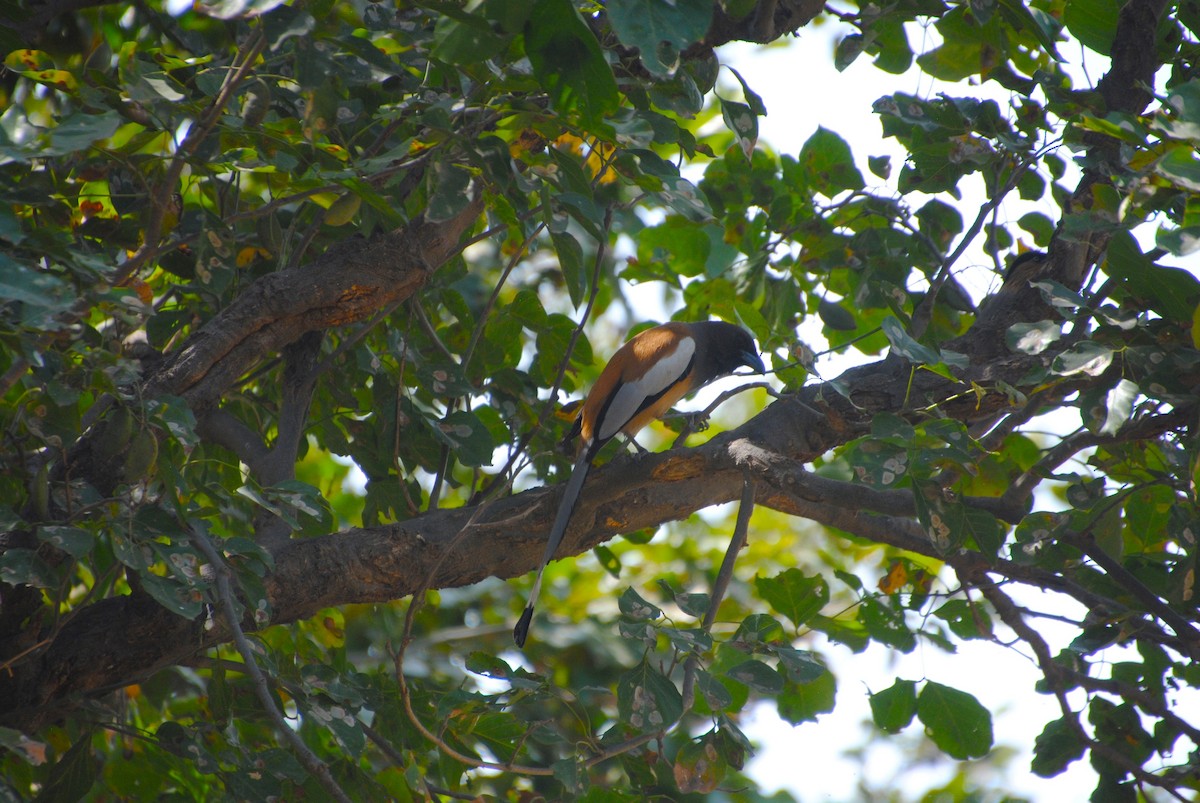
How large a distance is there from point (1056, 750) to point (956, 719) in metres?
0.29

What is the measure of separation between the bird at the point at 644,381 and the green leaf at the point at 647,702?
65 centimetres

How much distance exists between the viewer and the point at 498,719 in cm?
283

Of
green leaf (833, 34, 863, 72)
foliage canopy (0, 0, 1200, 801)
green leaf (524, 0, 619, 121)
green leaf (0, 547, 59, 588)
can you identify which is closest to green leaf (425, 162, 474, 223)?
foliage canopy (0, 0, 1200, 801)

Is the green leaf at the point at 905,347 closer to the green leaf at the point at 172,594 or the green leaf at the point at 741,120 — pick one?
the green leaf at the point at 741,120

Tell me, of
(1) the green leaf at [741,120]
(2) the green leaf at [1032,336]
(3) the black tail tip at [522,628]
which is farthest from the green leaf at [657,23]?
(3) the black tail tip at [522,628]

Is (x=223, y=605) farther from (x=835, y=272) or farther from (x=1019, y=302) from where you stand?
(x=835, y=272)

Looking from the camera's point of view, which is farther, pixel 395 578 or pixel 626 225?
pixel 626 225

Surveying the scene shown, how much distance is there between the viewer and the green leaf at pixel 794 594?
122 inches

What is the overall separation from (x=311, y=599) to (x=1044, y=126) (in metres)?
2.56

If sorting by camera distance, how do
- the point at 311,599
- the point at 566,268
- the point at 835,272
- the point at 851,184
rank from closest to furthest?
1. the point at 566,268
2. the point at 311,599
3. the point at 851,184
4. the point at 835,272

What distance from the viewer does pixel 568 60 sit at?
1.77 meters

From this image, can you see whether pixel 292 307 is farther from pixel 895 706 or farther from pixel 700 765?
pixel 895 706

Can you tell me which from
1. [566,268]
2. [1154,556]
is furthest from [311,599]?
[1154,556]

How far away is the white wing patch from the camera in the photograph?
12.1ft
